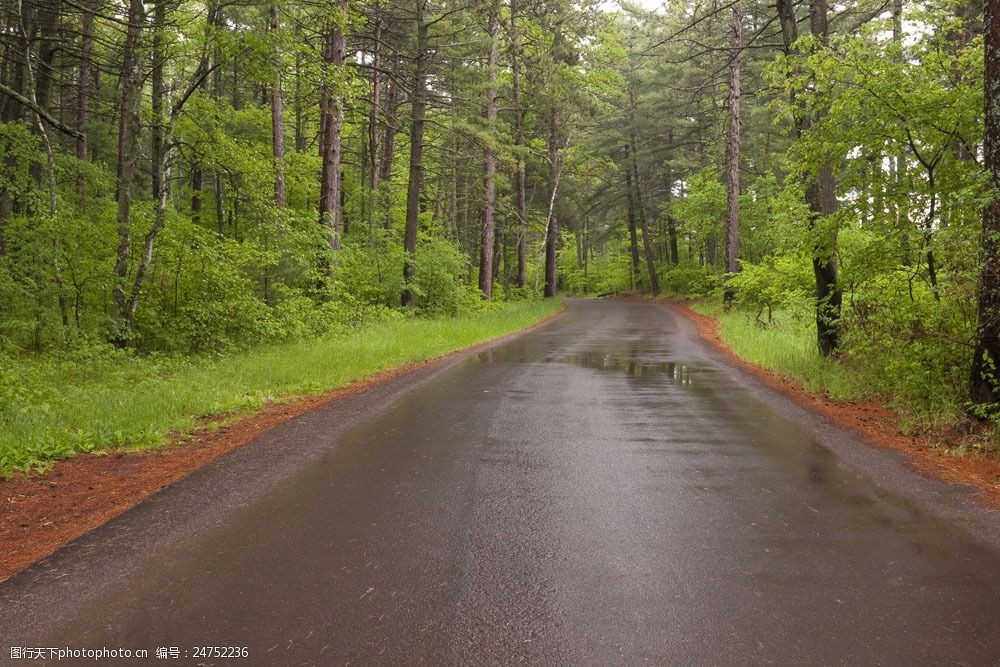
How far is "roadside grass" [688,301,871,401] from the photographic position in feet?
29.3

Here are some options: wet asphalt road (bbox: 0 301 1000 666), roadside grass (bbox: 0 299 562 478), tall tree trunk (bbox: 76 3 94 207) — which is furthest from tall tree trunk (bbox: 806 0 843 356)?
tall tree trunk (bbox: 76 3 94 207)

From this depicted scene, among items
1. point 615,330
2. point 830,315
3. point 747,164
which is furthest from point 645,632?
point 747,164

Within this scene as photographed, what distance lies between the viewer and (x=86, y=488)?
488 cm

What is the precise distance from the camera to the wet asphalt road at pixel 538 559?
274 centimetres

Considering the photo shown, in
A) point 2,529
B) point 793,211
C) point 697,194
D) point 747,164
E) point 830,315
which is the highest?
point 747,164

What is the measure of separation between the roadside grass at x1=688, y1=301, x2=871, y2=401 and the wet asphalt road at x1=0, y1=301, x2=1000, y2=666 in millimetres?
2954

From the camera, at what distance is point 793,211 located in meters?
11.8

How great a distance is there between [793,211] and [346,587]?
11.6 m

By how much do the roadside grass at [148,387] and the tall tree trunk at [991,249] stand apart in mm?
8589

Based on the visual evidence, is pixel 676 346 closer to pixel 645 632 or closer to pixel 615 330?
pixel 615 330

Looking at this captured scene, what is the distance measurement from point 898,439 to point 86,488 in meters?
8.00

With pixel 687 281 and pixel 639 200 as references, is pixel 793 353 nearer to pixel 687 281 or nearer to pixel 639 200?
pixel 687 281

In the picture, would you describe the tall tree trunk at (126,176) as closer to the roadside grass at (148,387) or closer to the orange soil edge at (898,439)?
the roadside grass at (148,387)

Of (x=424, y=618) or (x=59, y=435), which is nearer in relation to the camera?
(x=424, y=618)
